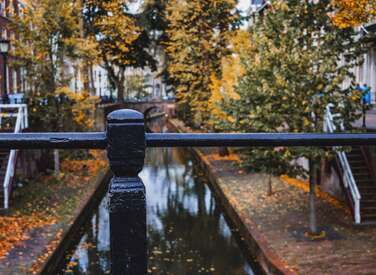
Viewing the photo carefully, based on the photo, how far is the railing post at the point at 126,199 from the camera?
1666 millimetres

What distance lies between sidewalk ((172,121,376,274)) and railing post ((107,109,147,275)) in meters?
9.88

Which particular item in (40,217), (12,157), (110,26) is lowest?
(40,217)

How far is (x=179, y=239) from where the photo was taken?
56.6ft

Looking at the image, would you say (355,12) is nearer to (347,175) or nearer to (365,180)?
(347,175)

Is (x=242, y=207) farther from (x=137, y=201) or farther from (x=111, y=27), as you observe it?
(x=137, y=201)

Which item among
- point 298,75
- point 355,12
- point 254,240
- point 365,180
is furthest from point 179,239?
point 355,12

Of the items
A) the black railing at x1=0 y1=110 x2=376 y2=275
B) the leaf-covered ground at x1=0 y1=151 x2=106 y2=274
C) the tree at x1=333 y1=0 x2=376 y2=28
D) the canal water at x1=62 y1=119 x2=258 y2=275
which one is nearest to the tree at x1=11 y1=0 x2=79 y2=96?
the leaf-covered ground at x1=0 y1=151 x2=106 y2=274

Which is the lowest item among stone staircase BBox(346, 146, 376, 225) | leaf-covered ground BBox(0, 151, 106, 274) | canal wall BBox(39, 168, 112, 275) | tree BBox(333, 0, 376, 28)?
canal wall BBox(39, 168, 112, 275)

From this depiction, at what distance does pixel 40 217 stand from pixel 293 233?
791 cm

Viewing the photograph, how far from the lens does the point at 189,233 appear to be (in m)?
18.1

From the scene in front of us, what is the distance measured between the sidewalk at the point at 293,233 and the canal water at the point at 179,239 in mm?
737

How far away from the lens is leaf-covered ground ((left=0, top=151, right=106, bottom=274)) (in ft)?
41.4

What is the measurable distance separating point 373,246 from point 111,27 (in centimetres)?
1903

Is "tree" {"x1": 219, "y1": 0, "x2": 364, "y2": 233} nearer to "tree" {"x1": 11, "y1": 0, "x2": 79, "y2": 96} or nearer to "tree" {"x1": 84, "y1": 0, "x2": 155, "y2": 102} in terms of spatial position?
"tree" {"x1": 11, "y1": 0, "x2": 79, "y2": 96}
